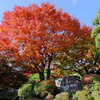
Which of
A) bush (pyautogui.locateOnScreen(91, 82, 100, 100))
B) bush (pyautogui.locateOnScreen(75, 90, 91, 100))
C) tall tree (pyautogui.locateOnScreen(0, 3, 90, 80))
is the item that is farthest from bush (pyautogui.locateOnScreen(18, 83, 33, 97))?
bush (pyautogui.locateOnScreen(91, 82, 100, 100))

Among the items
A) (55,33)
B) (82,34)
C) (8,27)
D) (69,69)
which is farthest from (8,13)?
(69,69)

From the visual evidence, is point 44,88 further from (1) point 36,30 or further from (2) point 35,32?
(1) point 36,30

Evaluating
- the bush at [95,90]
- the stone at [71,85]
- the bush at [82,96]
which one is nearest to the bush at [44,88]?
the stone at [71,85]

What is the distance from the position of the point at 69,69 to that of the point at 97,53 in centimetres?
319

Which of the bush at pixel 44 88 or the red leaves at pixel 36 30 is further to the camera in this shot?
the red leaves at pixel 36 30

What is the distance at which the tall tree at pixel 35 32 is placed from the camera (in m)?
8.85

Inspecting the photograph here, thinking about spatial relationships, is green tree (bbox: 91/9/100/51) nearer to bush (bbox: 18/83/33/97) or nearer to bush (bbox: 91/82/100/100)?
bush (bbox: 91/82/100/100)

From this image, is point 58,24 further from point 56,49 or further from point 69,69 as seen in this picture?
point 69,69

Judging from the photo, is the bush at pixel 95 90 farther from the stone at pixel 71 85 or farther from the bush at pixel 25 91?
the bush at pixel 25 91

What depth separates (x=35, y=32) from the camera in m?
8.76

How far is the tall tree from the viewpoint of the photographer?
8.85m

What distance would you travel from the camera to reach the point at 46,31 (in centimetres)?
924

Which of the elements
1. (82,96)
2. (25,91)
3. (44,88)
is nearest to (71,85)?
(44,88)

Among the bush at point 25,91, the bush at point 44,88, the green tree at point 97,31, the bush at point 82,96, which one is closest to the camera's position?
the bush at point 82,96
